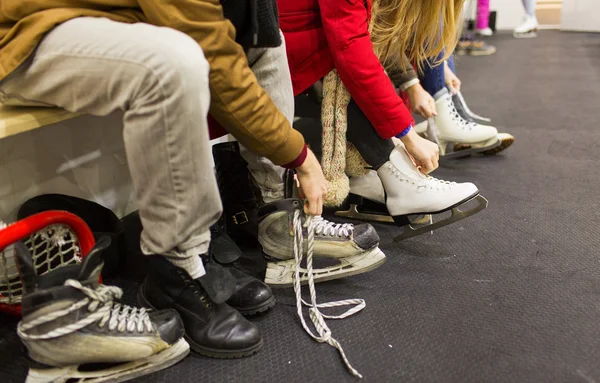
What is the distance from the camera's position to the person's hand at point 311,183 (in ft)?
3.06

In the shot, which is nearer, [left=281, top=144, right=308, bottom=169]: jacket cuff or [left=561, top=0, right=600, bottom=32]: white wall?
[left=281, top=144, right=308, bottom=169]: jacket cuff

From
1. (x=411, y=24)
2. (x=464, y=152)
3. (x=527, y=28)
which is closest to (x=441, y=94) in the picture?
(x=464, y=152)

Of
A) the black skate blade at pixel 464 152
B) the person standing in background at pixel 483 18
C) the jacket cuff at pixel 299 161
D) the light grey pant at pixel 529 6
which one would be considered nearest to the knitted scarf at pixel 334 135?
the jacket cuff at pixel 299 161

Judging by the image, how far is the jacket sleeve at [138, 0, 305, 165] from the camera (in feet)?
2.45

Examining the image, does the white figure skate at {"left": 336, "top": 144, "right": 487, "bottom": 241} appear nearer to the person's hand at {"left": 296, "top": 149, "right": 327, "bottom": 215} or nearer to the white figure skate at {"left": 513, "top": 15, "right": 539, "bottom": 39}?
the person's hand at {"left": 296, "top": 149, "right": 327, "bottom": 215}

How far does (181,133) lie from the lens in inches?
28.5

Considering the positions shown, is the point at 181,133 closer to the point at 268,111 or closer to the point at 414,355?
the point at 268,111

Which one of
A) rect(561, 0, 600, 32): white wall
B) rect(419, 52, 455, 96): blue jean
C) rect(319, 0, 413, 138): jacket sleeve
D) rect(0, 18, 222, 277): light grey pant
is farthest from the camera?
rect(561, 0, 600, 32): white wall

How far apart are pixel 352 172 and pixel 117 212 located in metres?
0.58

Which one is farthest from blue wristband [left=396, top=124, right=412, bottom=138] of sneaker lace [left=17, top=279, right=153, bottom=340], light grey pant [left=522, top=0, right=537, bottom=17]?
light grey pant [left=522, top=0, right=537, bottom=17]

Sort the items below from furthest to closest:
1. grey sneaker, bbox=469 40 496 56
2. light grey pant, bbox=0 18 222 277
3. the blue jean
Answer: grey sneaker, bbox=469 40 496 56 < the blue jean < light grey pant, bbox=0 18 222 277

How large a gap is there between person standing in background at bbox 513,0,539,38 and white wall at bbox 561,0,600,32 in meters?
0.25

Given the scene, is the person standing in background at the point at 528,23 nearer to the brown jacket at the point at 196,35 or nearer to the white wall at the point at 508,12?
the white wall at the point at 508,12

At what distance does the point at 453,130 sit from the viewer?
5.31 ft
